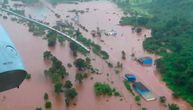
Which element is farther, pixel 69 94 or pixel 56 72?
pixel 56 72

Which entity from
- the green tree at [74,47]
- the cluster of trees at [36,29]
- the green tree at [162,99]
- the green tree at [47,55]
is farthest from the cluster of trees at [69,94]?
the cluster of trees at [36,29]

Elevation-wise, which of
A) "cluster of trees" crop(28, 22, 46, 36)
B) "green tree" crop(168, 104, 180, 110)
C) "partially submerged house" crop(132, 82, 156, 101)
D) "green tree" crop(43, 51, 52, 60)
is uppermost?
"cluster of trees" crop(28, 22, 46, 36)

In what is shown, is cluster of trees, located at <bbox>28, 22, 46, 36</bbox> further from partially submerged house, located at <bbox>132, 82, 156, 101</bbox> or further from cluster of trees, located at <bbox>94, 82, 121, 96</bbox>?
partially submerged house, located at <bbox>132, 82, 156, 101</bbox>

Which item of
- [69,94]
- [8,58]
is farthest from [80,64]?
[8,58]

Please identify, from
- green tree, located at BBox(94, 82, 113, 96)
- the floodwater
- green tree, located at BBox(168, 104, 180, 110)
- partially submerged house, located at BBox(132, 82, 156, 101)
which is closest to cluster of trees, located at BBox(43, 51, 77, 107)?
the floodwater

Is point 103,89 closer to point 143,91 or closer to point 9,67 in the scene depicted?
point 143,91
